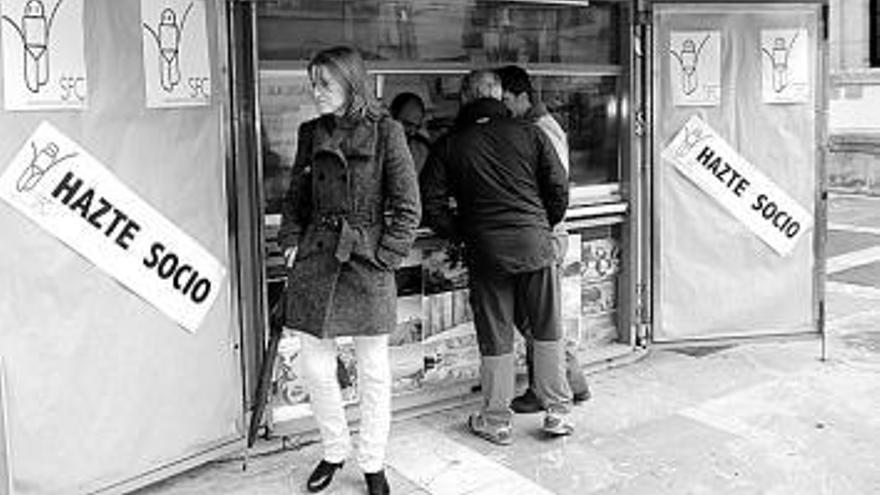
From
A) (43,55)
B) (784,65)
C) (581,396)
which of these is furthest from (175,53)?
(784,65)

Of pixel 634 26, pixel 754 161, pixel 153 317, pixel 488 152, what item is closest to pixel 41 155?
pixel 153 317

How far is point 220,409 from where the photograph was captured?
376 centimetres

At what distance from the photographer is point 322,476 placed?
362 centimetres

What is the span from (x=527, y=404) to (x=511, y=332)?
0.50 meters

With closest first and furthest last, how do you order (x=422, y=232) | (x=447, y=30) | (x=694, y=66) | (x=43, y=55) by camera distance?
(x=43, y=55)
(x=422, y=232)
(x=447, y=30)
(x=694, y=66)

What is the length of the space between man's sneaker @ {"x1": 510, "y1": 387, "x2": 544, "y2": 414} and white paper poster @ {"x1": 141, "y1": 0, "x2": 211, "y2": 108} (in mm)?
1922

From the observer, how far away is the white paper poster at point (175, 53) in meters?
3.40

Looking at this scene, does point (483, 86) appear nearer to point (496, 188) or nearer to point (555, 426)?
point (496, 188)

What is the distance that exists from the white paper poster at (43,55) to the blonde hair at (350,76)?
770 mm

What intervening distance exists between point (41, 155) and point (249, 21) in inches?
39.0

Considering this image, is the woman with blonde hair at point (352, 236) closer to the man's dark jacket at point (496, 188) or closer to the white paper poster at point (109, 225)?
the white paper poster at point (109, 225)

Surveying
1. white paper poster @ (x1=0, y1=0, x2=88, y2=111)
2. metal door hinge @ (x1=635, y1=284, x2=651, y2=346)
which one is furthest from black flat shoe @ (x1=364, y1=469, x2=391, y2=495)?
metal door hinge @ (x1=635, y1=284, x2=651, y2=346)

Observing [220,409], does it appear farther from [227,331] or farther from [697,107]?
[697,107]

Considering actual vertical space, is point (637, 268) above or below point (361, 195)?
below
